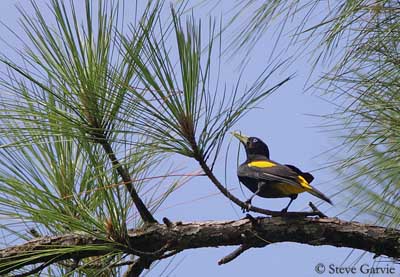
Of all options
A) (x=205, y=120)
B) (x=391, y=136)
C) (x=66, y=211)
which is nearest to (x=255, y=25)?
(x=205, y=120)

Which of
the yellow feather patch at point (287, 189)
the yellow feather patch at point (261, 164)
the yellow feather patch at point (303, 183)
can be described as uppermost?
the yellow feather patch at point (261, 164)

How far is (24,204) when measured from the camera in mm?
1332

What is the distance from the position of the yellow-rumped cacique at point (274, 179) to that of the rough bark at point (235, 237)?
0.11 metres

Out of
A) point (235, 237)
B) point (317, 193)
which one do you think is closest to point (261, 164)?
point (317, 193)

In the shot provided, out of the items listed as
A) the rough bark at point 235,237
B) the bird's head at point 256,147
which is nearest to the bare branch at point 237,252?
the rough bark at point 235,237

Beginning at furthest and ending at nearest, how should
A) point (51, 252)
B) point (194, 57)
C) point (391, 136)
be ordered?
point (391, 136)
point (51, 252)
point (194, 57)

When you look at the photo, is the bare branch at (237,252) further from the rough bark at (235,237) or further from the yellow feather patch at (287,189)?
the yellow feather patch at (287,189)

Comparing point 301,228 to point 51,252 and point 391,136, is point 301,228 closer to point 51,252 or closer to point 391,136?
point 391,136

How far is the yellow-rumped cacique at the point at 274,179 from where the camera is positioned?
59.7 inches

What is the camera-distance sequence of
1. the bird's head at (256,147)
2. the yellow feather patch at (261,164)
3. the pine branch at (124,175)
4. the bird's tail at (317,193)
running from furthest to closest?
the bird's head at (256,147)
the yellow feather patch at (261,164)
the bird's tail at (317,193)
the pine branch at (124,175)

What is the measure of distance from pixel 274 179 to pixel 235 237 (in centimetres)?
24

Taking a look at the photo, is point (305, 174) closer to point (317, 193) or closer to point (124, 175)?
point (317, 193)

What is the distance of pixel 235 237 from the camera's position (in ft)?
4.40

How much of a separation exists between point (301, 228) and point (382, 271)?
0.80ft
